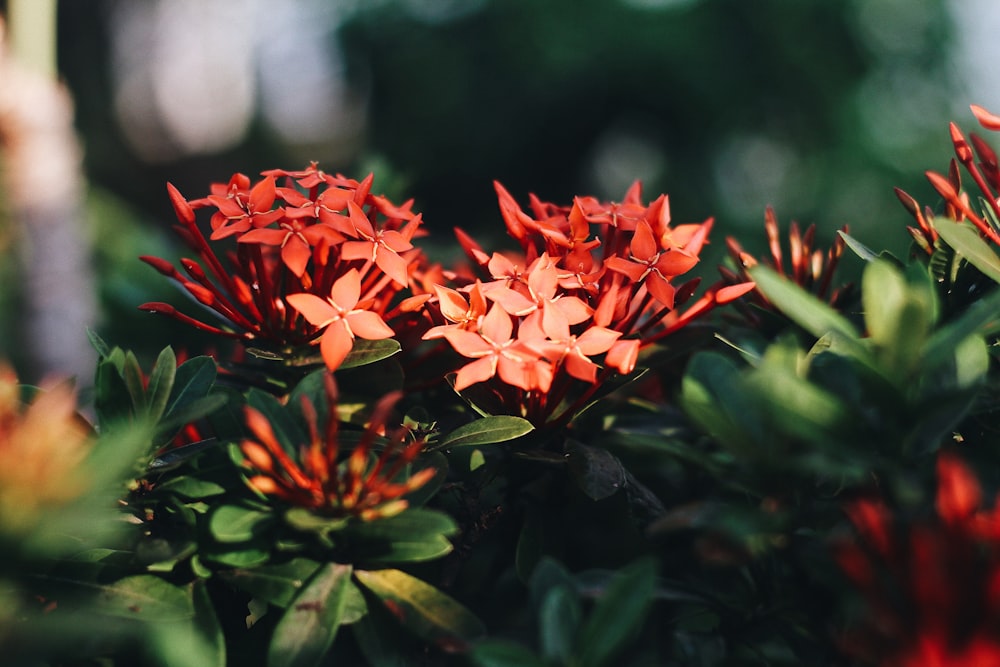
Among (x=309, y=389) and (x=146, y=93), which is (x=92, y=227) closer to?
(x=309, y=389)

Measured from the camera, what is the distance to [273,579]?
0.57 meters

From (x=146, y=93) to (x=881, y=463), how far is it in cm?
1055

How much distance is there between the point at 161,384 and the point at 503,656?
1.16ft

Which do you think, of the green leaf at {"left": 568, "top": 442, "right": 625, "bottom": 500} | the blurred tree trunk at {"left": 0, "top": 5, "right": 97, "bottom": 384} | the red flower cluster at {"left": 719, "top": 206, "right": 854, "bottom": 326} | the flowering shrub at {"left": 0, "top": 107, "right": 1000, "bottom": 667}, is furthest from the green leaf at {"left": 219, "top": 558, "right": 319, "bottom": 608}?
the blurred tree trunk at {"left": 0, "top": 5, "right": 97, "bottom": 384}

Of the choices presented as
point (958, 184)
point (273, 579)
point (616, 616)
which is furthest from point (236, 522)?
point (958, 184)

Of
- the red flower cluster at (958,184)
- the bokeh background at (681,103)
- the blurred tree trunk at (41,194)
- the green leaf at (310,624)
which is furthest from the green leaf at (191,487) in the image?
the bokeh background at (681,103)

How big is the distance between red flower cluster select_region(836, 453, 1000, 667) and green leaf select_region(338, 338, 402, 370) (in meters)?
0.39

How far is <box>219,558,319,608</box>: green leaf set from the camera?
22.4 inches

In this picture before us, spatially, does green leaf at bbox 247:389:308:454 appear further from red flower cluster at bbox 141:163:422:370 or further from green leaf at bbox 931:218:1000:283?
green leaf at bbox 931:218:1000:283

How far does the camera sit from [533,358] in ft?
2.01

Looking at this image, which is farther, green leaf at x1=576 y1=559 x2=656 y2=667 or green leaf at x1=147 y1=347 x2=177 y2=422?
green leaf at x1=147 y1=347 x2=177 y2=422

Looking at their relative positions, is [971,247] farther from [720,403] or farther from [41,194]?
[41,194]

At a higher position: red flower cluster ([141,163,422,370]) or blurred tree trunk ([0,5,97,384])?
red flower cluster ([141,163,422,370])

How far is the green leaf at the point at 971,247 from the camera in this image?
1.96 feet
